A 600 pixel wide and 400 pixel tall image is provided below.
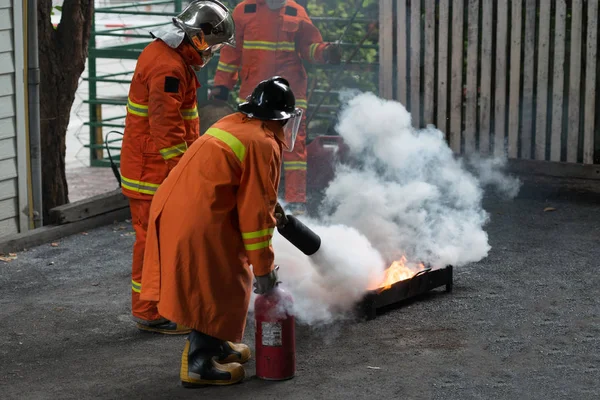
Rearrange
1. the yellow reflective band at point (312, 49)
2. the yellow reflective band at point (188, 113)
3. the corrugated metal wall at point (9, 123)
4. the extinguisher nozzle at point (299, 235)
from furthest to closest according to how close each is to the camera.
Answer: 1. the yellow reflective band at point (312, 49)
2. the corrugated metal wall at point (9, 123)
3. the yellow reflective band at point (188, 113)
4. the extinguisher nozzle at point (299, 235)

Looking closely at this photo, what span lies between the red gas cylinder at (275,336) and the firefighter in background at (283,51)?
453cm

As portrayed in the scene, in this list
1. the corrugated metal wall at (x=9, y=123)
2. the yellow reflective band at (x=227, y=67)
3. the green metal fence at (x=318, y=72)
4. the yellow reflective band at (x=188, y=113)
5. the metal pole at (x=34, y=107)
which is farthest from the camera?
the green metal fence at (x=318, y=72)

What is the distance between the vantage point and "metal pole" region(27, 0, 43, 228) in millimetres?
8742

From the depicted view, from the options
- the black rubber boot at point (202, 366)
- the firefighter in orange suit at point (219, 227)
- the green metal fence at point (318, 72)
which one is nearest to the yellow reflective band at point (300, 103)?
the green metal fence at point (318, 72)

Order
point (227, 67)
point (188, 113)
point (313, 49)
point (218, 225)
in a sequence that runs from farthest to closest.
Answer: point (227, 67), point (313, 49), point (188, 113), point (218, 225)

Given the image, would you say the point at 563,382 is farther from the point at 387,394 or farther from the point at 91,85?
the point at 91,85

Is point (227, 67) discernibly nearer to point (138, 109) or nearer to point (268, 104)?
point (138, 109)

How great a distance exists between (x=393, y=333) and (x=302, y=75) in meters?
4.49

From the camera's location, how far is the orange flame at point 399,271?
6.86 metres

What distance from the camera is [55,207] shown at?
9289 millimetres

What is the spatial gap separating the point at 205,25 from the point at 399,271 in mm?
2257

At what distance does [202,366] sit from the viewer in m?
5.39

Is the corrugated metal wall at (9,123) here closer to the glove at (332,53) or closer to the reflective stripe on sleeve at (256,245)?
the glove at (332,53)

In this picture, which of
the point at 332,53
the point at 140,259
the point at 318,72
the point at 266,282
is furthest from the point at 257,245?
the point at 318,72
